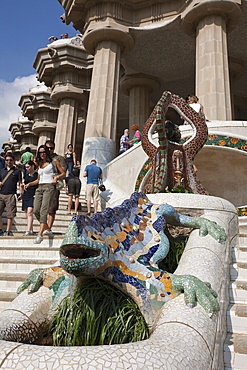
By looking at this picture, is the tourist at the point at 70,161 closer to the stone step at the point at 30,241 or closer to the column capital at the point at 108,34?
the stone step at the point at 30,241

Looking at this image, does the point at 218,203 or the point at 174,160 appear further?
the point at 174,160

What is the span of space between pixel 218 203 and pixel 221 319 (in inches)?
82.5

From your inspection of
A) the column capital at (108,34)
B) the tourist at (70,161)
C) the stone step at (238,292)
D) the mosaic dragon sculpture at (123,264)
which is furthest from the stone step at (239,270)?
the column capital at (108,34)

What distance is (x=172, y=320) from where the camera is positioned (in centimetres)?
230

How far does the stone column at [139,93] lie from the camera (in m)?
19.4

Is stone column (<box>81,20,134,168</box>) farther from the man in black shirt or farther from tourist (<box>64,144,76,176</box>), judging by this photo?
the man in black shirt

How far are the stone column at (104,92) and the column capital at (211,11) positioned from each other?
2791 mm

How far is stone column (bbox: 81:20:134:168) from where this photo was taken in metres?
14.1

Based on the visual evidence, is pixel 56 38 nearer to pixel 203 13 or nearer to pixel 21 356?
pixel 203 13

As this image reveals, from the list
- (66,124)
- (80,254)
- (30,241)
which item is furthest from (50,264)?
(66,124)

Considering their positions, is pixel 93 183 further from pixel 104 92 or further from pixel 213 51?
pixel 213 51

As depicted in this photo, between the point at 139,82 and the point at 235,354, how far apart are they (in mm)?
18568

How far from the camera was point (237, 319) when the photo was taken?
10.2ft

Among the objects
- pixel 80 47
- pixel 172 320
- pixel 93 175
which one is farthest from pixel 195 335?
pixel 80 47
